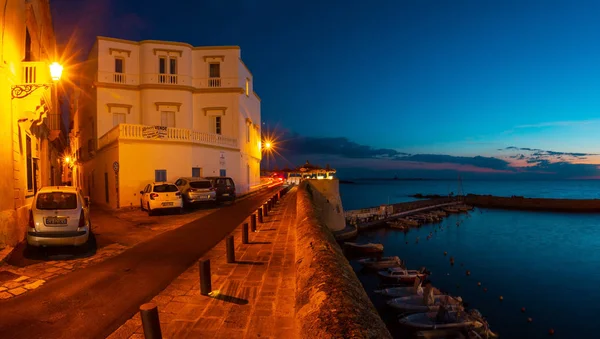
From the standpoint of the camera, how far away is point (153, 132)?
875 inches

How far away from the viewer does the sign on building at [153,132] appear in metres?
22.0

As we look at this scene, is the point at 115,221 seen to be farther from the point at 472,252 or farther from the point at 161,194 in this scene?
the point at 472,252

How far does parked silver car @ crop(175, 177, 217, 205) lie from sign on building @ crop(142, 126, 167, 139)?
3599 millimetres

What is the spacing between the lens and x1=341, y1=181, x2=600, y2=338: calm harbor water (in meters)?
21.2

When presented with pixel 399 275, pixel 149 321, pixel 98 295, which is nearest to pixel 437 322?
pixel 399 275

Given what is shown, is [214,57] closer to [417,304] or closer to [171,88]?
[171,88]

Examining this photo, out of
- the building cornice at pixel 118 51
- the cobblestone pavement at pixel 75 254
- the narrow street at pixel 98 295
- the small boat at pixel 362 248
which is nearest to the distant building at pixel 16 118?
the cobblestone pavement at pixel 75 254

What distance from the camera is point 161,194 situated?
17.7 metres

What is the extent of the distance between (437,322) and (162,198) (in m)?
15.6

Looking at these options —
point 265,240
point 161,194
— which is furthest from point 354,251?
point 265,240

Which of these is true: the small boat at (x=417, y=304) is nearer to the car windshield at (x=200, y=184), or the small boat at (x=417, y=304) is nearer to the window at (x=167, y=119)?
the car windshield at (x=200, y=184)

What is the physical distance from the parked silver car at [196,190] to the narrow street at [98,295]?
31.0 ft

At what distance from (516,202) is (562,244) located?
38.4m

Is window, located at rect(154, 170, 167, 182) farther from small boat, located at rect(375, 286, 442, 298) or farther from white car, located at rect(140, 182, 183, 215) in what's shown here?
small boat, located at rect(375, 286, 442, 298)
